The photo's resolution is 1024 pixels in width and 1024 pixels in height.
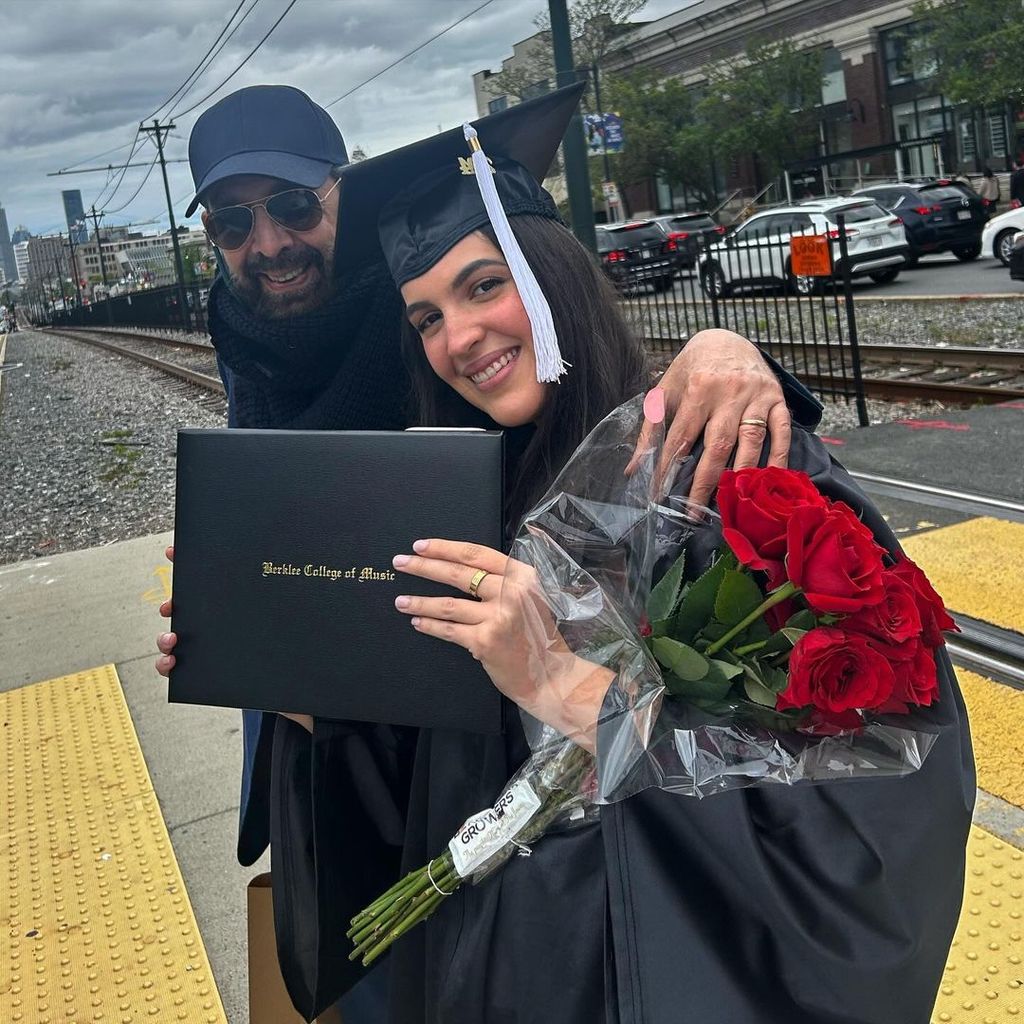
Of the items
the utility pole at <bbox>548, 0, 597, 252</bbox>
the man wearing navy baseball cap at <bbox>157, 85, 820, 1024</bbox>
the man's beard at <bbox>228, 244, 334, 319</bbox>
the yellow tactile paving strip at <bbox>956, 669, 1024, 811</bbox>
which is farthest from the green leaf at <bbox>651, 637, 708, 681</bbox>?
the utility pole at <bbox>548, 0, 597, 252</bbox>

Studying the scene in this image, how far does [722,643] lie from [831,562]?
0.16 meters

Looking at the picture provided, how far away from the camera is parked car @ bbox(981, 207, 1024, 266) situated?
54.7ft

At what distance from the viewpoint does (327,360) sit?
2.16 meters

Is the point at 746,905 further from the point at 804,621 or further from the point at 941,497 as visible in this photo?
the point at 941,497

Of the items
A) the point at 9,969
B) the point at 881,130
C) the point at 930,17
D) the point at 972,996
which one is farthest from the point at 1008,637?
the point at 881,130

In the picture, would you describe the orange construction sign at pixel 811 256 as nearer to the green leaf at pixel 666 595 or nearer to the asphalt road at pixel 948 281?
the asphalt road at pixel 948 281

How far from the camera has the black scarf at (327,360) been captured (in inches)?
82.4

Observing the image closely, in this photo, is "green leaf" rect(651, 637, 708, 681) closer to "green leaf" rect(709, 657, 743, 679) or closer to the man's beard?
"green leaf" rect(709, 657, 743, 679)

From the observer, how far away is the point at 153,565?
6.59 meters

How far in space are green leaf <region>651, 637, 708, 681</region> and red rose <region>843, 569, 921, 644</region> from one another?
0.54 feet

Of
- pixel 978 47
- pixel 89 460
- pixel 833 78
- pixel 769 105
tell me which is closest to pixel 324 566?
pixel 89 460

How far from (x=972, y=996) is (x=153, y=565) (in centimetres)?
535

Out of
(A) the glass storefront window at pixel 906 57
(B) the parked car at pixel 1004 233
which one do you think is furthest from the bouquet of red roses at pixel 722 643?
(A) the glass storefront window at pixel 906 57

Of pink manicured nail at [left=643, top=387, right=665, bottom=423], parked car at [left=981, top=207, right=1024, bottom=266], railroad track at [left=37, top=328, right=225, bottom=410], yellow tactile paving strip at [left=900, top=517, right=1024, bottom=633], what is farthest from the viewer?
parked car at [left=981, top=207, right=1024, bottom=266]
